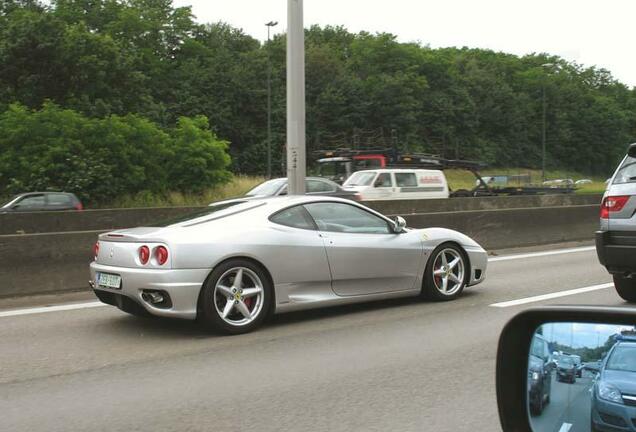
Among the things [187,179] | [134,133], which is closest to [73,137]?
[134,133]

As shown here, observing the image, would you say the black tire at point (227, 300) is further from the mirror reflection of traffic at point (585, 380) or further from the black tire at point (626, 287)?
the mirror reflection of traffic at point (585, 380)

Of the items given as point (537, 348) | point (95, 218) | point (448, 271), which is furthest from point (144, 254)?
point (95, 218)

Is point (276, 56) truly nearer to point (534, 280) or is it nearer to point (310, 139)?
point (310, 139)

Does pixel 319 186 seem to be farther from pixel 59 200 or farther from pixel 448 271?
pixel 448 271

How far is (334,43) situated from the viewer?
4377 inches

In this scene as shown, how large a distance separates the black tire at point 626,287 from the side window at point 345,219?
2716 mm

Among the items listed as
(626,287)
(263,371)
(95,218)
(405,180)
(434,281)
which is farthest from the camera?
(405,180)

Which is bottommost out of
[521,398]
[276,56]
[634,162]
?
[521,398]

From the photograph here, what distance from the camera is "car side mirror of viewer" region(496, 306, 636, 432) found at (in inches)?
59.5

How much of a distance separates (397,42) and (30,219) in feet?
302

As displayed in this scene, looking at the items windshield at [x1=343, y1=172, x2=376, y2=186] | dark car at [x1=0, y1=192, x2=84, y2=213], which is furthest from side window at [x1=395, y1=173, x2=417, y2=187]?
dark car at [x1=0, y1=192, x2=84, y2=213]

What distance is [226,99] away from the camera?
3066 inches

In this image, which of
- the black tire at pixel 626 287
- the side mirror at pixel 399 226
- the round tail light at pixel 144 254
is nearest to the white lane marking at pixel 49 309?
the round tail light at pixel 144 254

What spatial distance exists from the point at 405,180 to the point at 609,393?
2408cm
